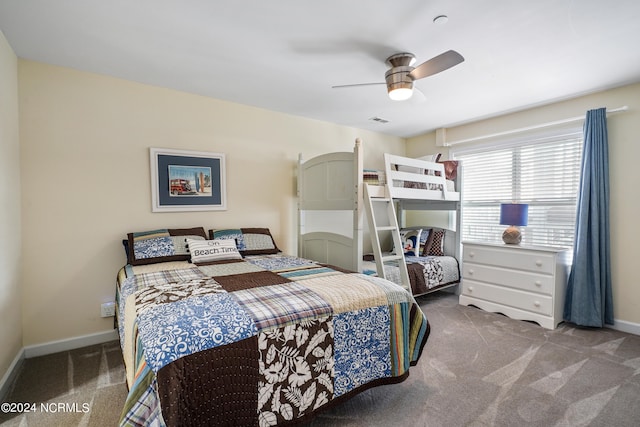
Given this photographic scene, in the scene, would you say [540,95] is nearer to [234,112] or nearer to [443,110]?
[443,110]

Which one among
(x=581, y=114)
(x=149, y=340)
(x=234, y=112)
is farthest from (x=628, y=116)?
(x=149, y=340)

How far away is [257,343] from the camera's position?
1.26 metres

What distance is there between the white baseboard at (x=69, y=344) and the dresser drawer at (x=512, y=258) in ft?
12.4

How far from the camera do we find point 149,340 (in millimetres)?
1130

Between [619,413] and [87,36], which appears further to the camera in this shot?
[87,36]

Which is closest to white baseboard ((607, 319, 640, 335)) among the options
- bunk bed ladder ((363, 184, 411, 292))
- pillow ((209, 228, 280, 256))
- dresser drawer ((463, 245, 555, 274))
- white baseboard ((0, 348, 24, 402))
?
dresser drawer ((463, 245, 555, 274))

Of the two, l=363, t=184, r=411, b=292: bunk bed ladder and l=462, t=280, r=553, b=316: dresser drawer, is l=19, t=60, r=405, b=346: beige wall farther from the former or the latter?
l=462, t=280, r=553, b=316: dresser drawer

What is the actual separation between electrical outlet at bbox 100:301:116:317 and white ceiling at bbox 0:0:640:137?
200 cm

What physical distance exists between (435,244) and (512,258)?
99 centimetres

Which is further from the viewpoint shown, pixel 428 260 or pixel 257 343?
pixel 428 260

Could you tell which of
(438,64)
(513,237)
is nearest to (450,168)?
(513,237)

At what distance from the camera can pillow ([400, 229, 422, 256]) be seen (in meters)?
3.96

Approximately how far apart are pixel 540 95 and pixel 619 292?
6.84ft

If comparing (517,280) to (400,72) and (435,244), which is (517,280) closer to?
(435,244)
